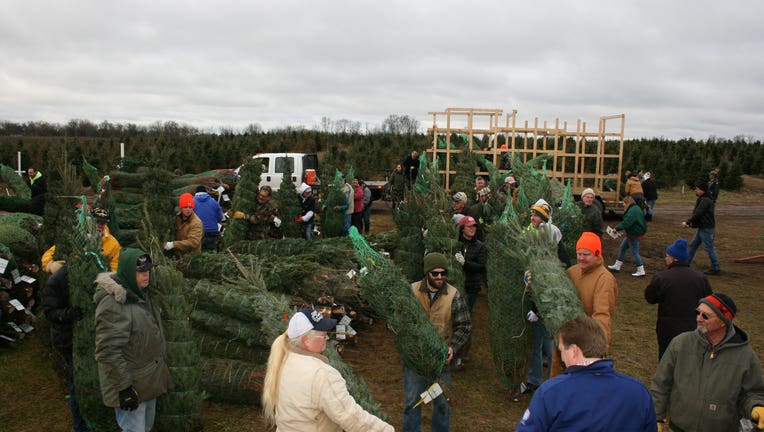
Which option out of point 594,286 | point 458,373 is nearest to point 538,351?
point 458,373

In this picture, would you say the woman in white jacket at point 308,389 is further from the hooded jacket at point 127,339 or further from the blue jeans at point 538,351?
the blue jeans at point 538,351

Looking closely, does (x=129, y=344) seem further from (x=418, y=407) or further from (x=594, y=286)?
(x=594, y=286)

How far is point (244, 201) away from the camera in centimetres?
1005

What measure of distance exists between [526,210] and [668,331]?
2.78 metres

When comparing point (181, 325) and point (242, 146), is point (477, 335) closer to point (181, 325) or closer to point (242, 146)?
point (181, 325)

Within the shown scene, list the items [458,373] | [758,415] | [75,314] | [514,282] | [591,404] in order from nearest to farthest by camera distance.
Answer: [591,404]
[758,415]
[75,314]
[514,282]
[458,373]

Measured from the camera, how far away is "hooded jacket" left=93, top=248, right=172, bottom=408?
3764 millimetres

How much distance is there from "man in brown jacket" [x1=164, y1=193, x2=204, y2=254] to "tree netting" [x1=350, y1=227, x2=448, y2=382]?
3894 millimetres

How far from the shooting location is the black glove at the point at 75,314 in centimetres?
455

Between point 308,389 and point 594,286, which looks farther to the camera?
point 594,286

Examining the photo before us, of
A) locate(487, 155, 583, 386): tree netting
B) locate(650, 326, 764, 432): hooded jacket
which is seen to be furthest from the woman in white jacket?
locate(487, 155, 583, 386): tree netting

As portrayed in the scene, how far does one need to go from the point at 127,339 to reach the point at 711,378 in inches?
149

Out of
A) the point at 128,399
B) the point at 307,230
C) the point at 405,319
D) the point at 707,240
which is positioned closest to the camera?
the point at 128,399

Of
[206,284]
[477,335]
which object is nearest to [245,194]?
[206,284]
